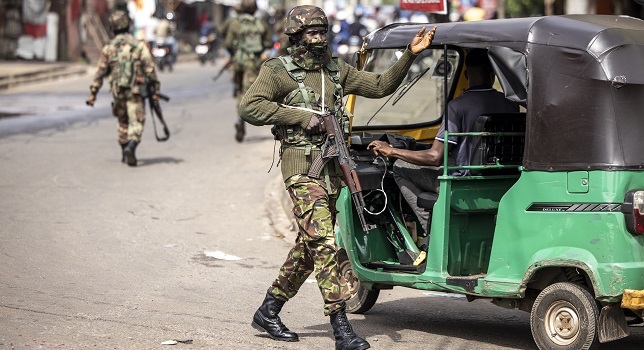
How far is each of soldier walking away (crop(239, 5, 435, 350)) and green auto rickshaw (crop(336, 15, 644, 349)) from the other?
529 millimetres

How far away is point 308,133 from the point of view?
6859mm

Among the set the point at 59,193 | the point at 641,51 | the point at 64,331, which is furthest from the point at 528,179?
the point at 59,193

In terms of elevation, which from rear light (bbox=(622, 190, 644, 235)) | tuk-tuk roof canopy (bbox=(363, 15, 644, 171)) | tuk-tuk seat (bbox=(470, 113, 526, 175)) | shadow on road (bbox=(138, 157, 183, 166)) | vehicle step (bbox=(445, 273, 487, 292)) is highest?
tuk-tuk roof canopy (bbox=(363, 15, 644, 171))

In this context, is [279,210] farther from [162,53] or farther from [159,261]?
[162,53]

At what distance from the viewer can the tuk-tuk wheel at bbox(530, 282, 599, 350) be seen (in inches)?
250

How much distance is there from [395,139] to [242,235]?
12.3ft

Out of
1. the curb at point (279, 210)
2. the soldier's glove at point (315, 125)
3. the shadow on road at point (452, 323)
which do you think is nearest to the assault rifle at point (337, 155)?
the soldier's glove at point (315, 125)

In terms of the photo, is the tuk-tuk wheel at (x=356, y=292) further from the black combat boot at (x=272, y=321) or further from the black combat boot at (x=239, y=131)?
the black combat boot at (x=239, y=131)

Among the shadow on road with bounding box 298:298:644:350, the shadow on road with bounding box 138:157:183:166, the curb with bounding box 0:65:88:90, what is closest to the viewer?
the shadow on road with bounding box 298:298:644:350

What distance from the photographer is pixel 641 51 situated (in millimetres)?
6309

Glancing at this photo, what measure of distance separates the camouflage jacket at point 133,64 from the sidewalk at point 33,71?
1434 centimetres

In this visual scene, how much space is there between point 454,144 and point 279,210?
18.3 feet

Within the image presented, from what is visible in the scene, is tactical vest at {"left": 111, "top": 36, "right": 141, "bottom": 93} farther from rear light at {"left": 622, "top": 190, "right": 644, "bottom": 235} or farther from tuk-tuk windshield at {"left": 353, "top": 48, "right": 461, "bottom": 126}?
rear light at {"left": 622, "top": 190, "right": 644, "bottom": 235}

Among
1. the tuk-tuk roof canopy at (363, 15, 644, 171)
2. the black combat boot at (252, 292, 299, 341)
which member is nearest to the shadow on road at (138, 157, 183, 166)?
the black combat boot at (252, 292, 299, 341)
